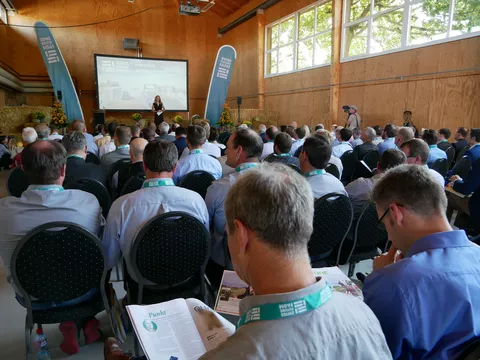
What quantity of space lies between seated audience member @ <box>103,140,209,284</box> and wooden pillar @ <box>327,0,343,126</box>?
9050 mm

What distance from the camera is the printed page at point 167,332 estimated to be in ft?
3.37

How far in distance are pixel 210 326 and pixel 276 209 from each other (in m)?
0.56

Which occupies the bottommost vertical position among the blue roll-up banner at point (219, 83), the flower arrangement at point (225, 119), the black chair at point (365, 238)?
the black chair at point (365, 238)

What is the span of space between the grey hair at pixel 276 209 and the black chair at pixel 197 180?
Result: 221 centimetres

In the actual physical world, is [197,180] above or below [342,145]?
below

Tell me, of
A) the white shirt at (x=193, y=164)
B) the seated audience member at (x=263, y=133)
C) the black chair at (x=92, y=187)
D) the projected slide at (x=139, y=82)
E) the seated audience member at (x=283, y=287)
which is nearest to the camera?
the seated audience member at (x=283, y=287)

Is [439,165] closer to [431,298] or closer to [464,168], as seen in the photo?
[464,168]

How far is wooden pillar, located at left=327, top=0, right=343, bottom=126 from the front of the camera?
969cm

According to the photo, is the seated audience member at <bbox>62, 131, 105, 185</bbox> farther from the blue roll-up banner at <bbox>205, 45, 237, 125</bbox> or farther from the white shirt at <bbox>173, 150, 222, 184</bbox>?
the blue roll-up banner at <bbox>205, 45, 237, 125</bbox>

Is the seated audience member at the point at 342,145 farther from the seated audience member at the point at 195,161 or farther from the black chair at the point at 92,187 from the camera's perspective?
the black chair at the point at 92,187

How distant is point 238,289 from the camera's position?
1.40 meters

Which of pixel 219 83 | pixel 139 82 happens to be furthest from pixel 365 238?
Answer: pixel 139 82

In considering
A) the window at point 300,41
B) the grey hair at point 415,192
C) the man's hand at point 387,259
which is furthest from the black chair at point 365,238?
the window at point 300,41

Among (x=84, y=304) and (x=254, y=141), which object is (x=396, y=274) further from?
(x=254, y=141)
